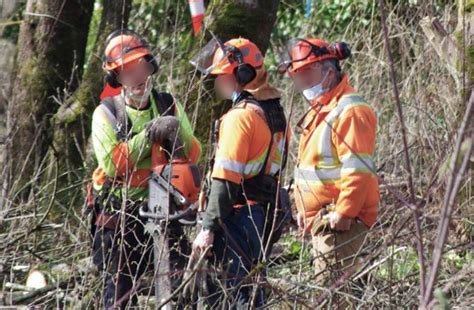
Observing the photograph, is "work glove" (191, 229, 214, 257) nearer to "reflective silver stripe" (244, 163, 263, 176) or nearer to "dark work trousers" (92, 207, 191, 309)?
"dark work trousers" (92, 207, 191, 309)

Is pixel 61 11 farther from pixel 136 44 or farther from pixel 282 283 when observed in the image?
pixel 282 283

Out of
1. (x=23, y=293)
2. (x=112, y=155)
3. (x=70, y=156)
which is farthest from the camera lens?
(x=70, y=156)

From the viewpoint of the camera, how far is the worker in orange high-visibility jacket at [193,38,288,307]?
18.1ft

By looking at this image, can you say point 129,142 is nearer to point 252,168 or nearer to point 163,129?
point 163,129

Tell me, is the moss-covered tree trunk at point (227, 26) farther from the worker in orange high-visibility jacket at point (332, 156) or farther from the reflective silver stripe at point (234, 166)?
the reflective silver stripe at point (234, 166)

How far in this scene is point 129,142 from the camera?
19.4 feet

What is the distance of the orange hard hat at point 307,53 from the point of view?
5.69 meters

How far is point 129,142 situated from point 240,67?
0.75 meters

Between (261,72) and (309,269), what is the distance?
3.75 feet

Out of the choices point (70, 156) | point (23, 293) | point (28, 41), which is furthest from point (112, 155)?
point (28, 41)

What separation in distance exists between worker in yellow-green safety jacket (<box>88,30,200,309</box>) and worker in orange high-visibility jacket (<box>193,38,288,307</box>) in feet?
1.02

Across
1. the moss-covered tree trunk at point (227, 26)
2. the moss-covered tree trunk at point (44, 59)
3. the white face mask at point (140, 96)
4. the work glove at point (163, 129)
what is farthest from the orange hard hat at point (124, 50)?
the moss-covered tree trunk at point (44, 59)

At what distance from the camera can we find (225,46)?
226 inches

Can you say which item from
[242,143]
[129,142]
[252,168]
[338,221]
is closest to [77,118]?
[129,142]
